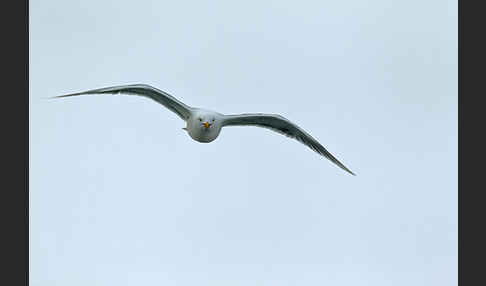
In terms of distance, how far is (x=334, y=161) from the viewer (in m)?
10.9

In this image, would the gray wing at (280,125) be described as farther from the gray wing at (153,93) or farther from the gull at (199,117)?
the gray wing at (153,93)

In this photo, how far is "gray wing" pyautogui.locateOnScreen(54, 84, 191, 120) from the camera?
9.79m

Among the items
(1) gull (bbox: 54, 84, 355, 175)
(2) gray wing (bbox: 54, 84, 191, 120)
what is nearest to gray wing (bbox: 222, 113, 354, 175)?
(1) gull (bbox: 54, 84, 355, 175)

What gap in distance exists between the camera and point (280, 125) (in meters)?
10.5

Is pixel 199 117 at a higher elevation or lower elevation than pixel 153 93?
lower

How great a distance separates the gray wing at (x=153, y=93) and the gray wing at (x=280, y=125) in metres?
0.54

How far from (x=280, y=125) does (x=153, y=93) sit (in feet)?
5.67

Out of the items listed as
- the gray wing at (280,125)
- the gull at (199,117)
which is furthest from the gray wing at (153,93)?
the gray wing at (280,125)

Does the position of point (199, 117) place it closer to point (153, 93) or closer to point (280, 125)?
point (153, 93)

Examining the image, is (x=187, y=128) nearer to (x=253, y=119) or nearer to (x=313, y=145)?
(x=253, y=119)

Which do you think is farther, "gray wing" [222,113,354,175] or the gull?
"gray wing" [222,113,354,175]

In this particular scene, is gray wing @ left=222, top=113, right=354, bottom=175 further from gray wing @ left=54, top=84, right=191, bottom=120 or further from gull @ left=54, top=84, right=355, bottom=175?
gray wing @ left=54, top=84, right=191, bottom=120

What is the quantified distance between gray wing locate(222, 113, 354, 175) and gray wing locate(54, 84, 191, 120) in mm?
540

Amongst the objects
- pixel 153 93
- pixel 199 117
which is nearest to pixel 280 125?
pixel 199 117
